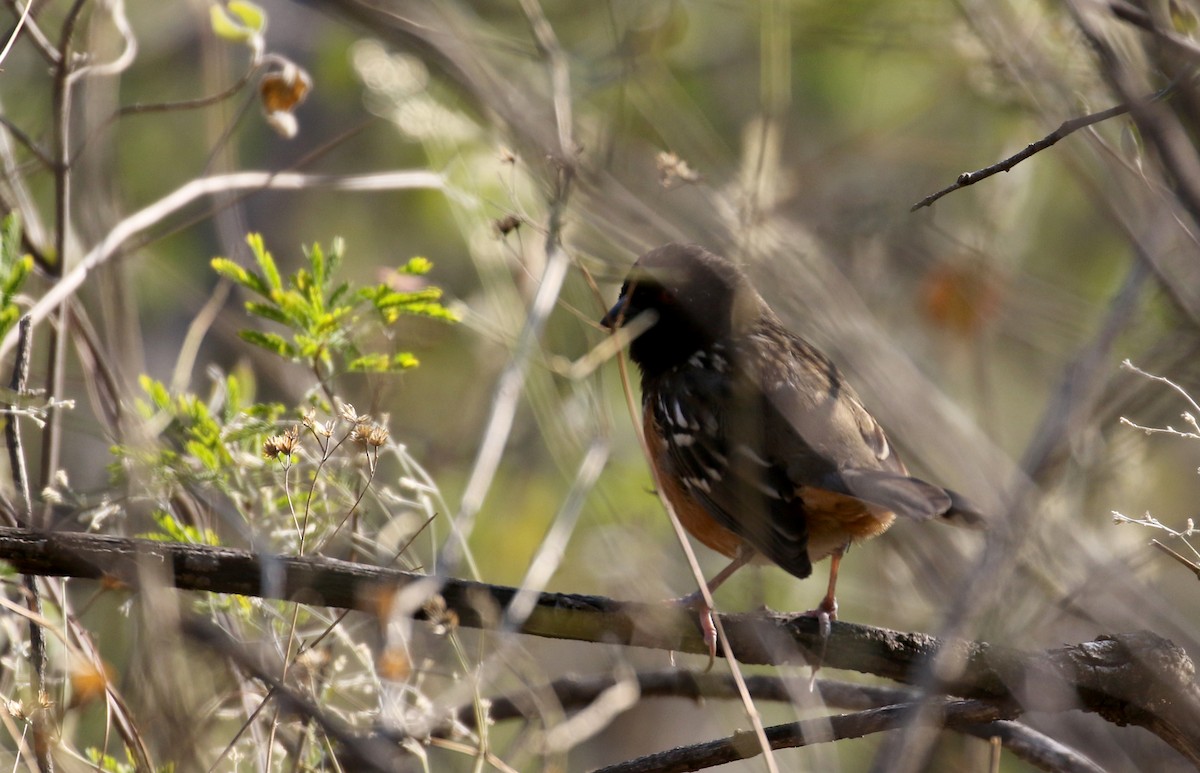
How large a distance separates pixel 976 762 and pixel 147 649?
3.17 meters

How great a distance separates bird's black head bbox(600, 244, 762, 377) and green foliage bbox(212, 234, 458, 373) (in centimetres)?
134

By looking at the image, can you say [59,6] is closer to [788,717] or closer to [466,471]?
[466,471]

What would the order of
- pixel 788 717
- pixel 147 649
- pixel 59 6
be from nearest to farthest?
pixel 147 649 → pixel 59 6 → pixel 788 717

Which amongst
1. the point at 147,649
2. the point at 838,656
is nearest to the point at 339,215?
the point at 838,656

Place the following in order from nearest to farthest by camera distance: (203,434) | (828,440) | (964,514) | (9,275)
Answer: (9,275) < (203,434) < (964,514) < (828,440)

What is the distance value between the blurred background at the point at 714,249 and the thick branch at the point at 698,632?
0.14m

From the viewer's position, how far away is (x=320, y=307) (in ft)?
9.05

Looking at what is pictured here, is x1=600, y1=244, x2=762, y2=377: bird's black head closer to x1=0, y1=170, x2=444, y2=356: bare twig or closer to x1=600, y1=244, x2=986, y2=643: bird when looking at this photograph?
x1=600, y1=244, x2=986, y2=643: bird

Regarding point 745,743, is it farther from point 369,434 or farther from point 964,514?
point 964,514

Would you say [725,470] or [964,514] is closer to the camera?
[964,514]

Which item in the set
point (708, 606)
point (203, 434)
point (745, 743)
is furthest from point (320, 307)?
point (745, 743)

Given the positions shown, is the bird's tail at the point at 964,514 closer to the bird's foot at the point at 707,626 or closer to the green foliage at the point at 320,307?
the bird's foot at the point at 707,626

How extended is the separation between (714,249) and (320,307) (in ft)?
4.05

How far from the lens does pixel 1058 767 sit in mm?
2855
